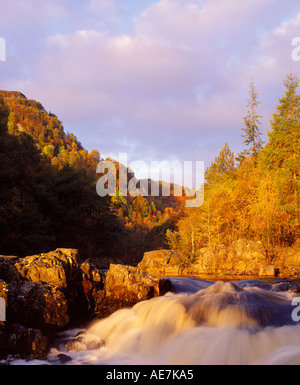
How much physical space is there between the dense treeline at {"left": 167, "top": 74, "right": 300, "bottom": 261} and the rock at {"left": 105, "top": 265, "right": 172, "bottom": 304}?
19148 mm

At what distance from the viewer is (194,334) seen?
895 cm

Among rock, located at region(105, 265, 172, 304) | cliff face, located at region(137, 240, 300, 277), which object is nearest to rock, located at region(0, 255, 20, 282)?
rock, located at region(105, 265, 172, 304)

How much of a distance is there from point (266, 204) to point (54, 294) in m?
25.5

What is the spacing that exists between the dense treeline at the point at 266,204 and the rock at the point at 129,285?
62.8 feet

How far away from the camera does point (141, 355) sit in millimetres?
8859

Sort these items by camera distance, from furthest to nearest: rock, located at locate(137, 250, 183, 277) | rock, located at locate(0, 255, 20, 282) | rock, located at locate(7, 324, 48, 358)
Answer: rock, located at locate(137, 250, 183, 277), rock, located at locate(0, 255, 20, 282), rock, located at locate(7, 324, 48, 358)

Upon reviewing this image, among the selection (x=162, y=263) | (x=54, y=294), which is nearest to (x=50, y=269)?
(x=54, y=294)

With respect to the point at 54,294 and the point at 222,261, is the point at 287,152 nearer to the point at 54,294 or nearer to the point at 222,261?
the point at 222,261

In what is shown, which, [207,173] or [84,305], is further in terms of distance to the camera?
[207,173]

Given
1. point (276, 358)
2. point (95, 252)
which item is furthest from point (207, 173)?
point (276, 358)

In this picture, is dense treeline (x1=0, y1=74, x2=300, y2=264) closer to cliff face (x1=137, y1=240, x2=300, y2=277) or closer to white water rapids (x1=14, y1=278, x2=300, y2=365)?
cliff face (x1=137, y1=240, x2=300, y2=277)

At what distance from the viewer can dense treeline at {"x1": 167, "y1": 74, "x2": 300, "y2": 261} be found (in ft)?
103
